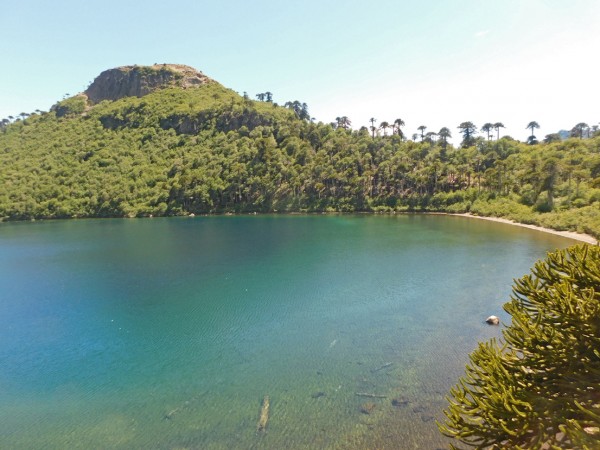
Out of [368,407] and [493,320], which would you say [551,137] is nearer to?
[493,320]

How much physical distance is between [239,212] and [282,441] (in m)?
116

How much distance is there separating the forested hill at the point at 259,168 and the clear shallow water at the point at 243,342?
49.7 m

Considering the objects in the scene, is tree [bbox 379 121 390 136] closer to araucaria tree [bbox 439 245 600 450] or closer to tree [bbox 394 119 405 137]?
tree [bbox 394 119 405 137]

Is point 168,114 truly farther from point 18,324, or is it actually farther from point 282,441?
point 282,441

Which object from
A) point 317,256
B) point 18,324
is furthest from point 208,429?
point 317,256

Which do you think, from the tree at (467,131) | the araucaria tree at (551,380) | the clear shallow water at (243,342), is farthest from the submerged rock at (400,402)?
the tree at (467,131)

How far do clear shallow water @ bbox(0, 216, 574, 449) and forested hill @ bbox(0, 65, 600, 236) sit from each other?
49674 millimetres

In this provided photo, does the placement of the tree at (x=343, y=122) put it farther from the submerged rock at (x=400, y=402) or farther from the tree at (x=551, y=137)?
the submerged rock at (x=400, y=402)

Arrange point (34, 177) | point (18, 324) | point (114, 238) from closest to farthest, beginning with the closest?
point (18, 324), point (114, 238), point (34, 177)

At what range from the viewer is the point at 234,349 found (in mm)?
25938

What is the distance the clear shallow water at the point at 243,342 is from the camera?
17.6 metres

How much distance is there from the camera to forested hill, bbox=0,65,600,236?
101m

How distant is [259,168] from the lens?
5423 inches

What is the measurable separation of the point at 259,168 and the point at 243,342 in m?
116
